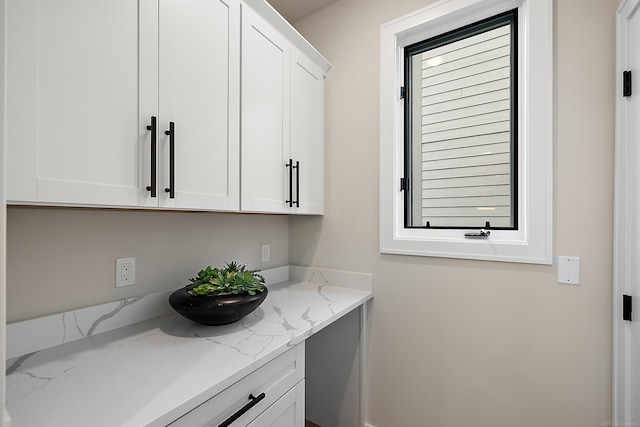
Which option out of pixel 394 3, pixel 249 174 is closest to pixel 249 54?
pixel 249 174

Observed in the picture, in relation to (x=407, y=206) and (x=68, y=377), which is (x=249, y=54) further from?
(x=68, y=377)

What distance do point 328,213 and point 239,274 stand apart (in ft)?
2.49

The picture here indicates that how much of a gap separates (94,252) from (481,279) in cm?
162

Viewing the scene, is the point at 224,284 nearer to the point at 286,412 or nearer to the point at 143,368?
the point at 143,368

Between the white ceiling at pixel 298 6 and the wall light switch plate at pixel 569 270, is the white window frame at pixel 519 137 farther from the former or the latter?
the white ceiling at pixel 298 6

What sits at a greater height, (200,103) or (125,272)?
(200,103)

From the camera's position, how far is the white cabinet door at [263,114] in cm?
131

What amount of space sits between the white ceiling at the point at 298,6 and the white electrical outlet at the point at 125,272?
5.57 feet

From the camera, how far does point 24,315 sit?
963mm

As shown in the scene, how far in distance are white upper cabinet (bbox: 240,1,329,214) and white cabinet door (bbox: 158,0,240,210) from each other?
0.07 m

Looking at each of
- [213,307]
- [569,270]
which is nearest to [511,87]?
[569,270]

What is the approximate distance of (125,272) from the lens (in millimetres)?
1208

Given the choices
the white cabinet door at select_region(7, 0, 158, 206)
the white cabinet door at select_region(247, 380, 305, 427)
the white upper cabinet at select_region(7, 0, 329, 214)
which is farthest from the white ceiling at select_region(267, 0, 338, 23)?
the white cabinet door at select_region(247, 380, 305, 427)

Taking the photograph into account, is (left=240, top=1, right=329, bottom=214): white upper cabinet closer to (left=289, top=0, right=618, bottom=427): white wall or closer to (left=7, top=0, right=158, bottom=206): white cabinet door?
(left=289, top=0, right=618, bottom=427): white wall
